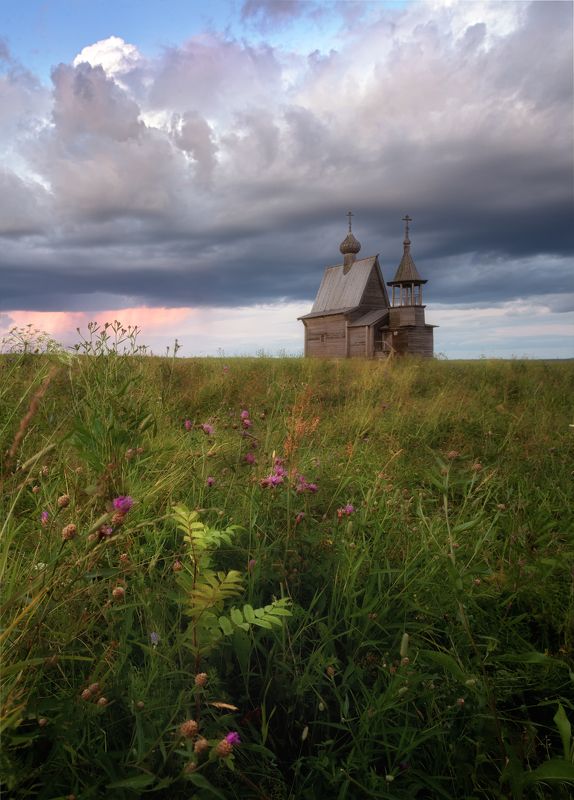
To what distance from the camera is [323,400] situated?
7066 millimetres

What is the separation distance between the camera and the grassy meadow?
1.19 m

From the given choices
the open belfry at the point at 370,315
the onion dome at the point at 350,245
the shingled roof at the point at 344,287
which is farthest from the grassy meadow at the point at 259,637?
the onion dome at the point at 350,245

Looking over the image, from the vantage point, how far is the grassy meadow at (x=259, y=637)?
1.19 metres

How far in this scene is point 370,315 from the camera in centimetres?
2638

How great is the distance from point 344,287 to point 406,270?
12.6ft

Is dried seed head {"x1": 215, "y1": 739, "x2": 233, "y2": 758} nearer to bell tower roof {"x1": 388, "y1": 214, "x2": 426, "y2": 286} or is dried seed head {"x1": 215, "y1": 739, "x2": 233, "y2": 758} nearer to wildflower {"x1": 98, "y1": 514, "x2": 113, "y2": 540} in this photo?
wildflower {"x1": 98, "y1": 514, "x2": 113, "y2": 540}

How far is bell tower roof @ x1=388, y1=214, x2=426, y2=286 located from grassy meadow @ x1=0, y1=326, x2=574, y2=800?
2371 centimetres

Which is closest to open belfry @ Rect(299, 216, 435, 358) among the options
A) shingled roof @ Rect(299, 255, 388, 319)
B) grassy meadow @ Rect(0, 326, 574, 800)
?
shingled roof @ Rect(299, 255, 388, 319)

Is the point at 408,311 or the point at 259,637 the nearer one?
the point at 259,637

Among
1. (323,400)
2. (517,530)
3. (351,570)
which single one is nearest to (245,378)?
(323,400)

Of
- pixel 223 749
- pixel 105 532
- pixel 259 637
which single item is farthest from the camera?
pixel 259 637

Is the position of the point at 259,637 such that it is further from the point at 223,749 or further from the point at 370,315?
the point at 370,315

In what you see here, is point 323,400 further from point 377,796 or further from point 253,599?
point 377,796

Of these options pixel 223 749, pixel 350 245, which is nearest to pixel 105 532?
pixel 223 749
